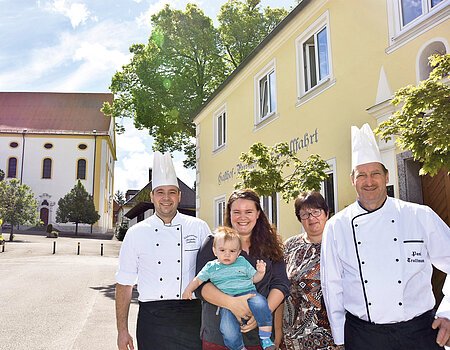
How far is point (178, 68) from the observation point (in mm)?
23969

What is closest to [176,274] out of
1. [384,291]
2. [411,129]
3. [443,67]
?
[384,291]

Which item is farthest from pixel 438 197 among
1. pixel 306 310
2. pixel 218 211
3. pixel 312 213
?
pixel 218 211

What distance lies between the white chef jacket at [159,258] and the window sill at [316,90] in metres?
6.31

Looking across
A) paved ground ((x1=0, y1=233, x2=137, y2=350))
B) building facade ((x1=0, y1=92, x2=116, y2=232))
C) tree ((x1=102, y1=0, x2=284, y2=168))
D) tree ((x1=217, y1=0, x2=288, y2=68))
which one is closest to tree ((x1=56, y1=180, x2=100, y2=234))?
building facade ((x1=0, y1=92, x2=116, y2=232))

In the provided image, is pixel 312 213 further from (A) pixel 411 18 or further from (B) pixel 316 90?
(B) pixel 316 90

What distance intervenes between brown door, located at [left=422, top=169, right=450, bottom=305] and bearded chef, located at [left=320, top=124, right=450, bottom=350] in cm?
377

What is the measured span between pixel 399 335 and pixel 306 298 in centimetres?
70

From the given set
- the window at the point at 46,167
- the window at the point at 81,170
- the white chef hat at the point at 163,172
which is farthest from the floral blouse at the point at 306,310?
the window at the point at 46,167

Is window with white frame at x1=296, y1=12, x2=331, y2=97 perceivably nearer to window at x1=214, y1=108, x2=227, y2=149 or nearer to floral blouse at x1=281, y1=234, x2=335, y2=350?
window at x1=214, y1=108, x2=227, y2=149

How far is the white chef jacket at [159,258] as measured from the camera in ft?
10.6

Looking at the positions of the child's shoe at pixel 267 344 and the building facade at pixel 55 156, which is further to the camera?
the building facade at pixel 55 156

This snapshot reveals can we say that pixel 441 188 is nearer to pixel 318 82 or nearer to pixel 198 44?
pixel 318 82

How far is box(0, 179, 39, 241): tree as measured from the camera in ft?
124

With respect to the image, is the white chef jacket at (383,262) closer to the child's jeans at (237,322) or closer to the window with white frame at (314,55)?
the child's jeans at (237,322)
